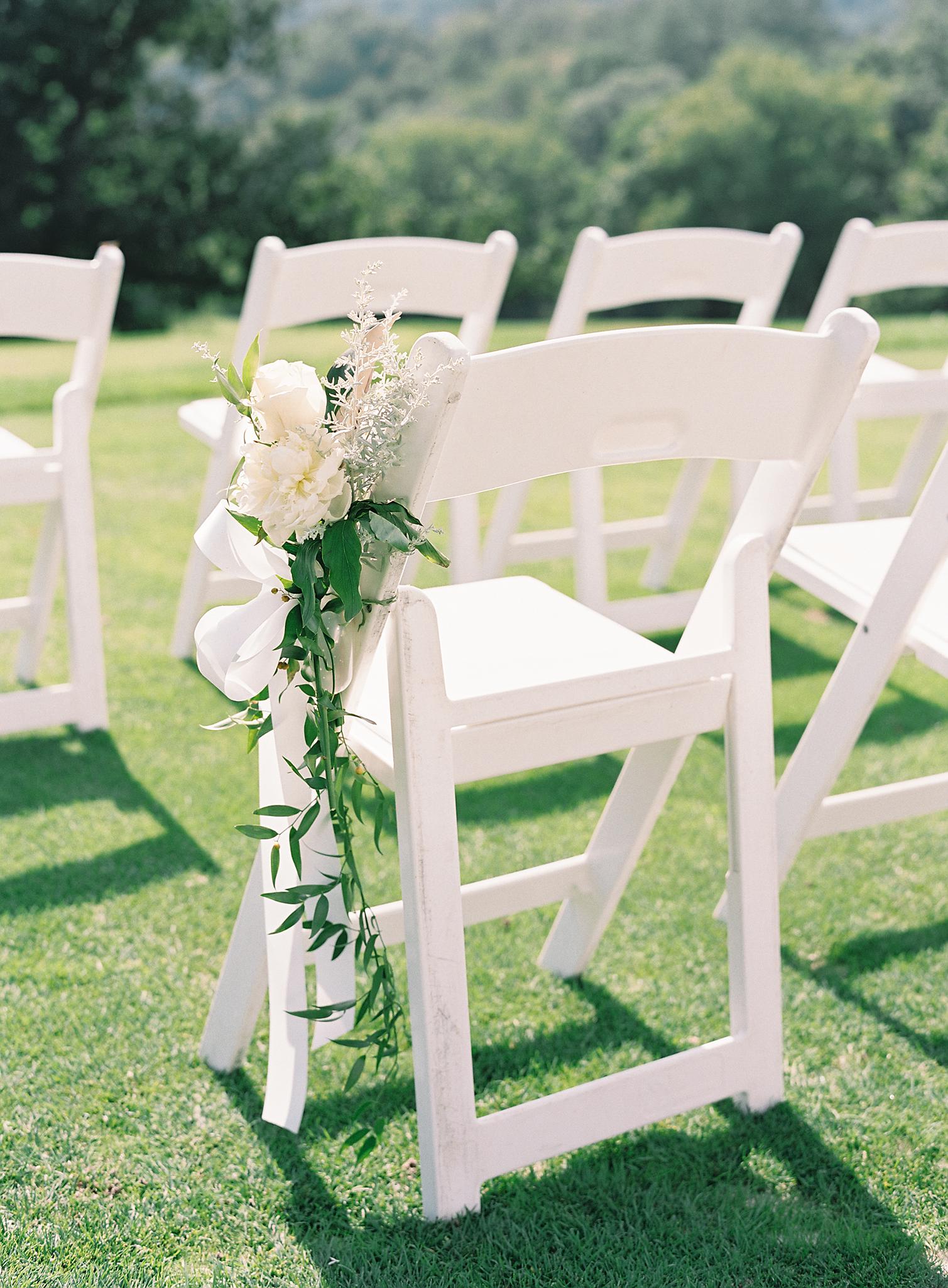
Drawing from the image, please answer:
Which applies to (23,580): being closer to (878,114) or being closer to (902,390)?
(902,390)

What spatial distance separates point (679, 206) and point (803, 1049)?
67.3 ft

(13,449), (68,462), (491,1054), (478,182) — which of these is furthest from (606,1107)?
(478,182)

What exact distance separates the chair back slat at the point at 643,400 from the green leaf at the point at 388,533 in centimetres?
9

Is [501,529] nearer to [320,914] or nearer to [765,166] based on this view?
[320,914]

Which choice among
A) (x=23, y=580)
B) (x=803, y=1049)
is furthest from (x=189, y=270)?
(x=803, y=1049)

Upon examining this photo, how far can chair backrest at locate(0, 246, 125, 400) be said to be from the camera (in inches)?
99.3

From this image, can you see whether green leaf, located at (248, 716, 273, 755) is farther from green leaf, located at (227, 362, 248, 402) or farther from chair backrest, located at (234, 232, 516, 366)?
chair backrest, located at (234, 232, 516, 366)

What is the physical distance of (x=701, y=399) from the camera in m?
1.43

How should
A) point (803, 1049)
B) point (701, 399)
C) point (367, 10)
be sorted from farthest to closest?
point (367, 10)
point (803, 1049)
point (701, 399)

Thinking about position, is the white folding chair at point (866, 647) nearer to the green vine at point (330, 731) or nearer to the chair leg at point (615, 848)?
the chair leg at point (615, 848)

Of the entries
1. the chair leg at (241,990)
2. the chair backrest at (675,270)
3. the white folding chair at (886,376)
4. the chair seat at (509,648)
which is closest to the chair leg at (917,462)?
the white folding chair at (886,376)

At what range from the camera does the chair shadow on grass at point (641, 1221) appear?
1465mm

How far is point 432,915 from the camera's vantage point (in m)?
1.45

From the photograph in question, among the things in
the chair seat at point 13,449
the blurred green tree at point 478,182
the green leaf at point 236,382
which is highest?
the green leaf at point 236,382
